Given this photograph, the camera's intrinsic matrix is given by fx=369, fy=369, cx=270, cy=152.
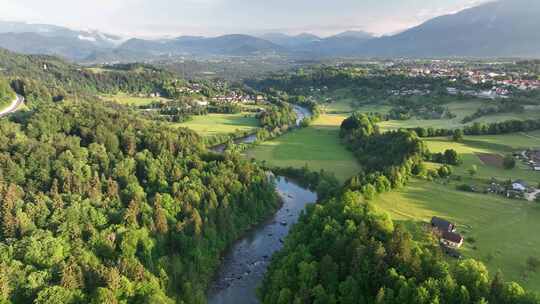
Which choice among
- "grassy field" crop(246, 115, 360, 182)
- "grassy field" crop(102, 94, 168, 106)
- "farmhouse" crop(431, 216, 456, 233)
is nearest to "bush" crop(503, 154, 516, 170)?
"grassy field" crop(246, 115, 360, 182)

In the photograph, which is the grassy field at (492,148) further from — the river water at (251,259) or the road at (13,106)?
the road at (13,106)

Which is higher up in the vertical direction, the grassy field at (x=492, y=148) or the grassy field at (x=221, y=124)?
the grassy field at (x=492, y=148)

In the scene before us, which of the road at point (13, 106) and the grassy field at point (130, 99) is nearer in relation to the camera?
the road at point (13, 106)

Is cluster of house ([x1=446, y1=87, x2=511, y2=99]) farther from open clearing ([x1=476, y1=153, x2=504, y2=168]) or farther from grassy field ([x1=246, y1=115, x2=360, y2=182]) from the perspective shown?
open clearing ([x1=476, y1=153, x2=504, y2=168])

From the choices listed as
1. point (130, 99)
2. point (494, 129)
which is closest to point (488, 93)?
point (494, 129)

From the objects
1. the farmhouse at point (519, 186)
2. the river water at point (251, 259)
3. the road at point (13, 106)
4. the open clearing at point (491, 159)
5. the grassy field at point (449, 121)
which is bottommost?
the river water at point (251, 259)

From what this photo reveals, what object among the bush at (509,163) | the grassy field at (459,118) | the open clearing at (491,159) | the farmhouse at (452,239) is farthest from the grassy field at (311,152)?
the farmhouse at (452,239)
